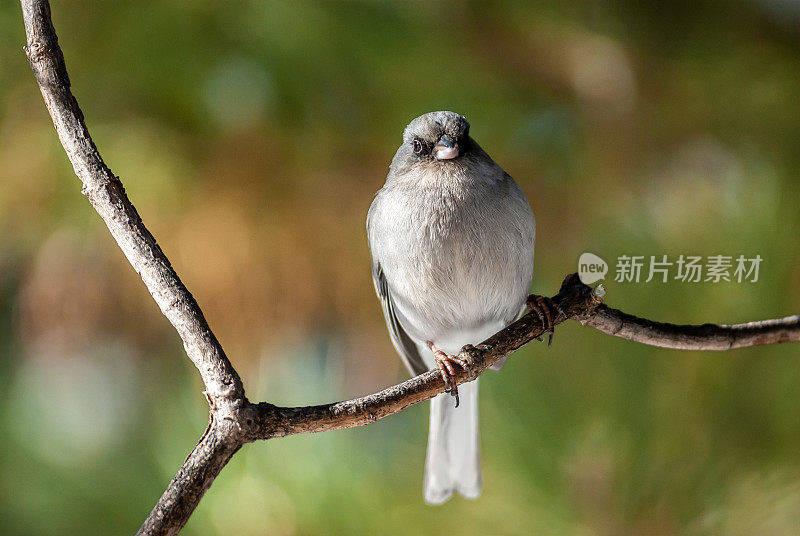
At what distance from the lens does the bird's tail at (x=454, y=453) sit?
1110mm

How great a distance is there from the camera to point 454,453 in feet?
3.66

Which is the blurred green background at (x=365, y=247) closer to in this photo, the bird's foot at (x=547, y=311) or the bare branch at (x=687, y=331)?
the bare branch at (x=687, y=331)

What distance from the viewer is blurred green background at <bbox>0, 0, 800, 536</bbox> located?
1.47 meters

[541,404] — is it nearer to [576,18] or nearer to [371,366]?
Result: [371,366]

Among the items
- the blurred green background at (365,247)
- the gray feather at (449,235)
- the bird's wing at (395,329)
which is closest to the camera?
the gray feather at (449,235)

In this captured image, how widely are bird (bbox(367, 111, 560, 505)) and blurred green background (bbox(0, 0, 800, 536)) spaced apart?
60 cm

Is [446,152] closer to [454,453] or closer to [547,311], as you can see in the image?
[547,311]

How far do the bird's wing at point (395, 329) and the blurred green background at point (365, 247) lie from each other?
0.39 meters

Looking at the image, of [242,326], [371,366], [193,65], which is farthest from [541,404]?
[193,65]

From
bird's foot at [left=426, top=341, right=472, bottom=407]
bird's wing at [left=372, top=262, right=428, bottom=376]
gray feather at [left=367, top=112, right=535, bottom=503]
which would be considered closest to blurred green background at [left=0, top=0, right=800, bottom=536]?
bird's wing at [left=372, top=262, right=428, bottom=376]

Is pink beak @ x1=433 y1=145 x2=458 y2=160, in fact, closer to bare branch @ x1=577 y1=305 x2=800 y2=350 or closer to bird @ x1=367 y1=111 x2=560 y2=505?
bird @ x1=367 y1=111 x2=560 y2=505

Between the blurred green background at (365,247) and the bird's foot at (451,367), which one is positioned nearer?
the bird's foot at (451,367)

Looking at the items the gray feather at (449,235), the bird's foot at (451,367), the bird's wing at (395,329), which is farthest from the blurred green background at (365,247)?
the bird's foot at (451,367)

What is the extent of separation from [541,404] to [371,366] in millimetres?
375
